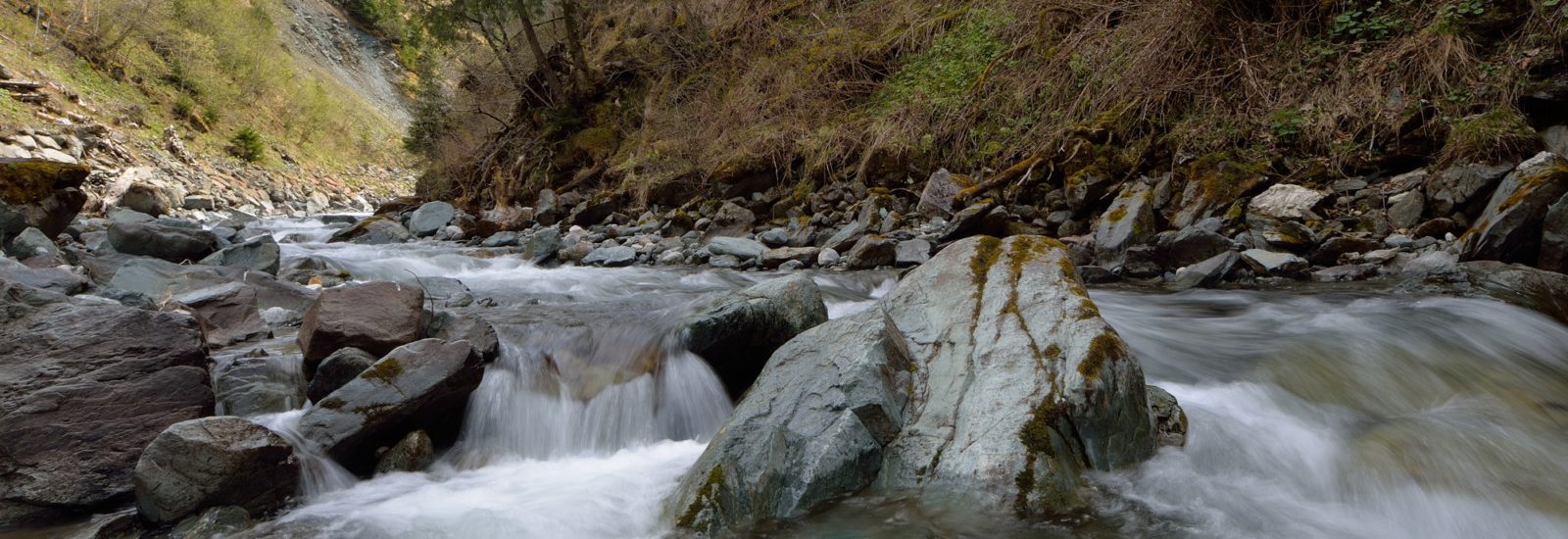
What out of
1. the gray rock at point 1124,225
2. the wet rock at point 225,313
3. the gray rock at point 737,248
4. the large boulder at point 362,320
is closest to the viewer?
the large boulder at point 362,320

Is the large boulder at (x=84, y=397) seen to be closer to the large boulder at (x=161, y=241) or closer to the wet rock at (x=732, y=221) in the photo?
the large boulder at (x=161, y=241)

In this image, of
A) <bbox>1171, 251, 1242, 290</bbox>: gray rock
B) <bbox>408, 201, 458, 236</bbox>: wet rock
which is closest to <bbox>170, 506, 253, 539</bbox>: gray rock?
<bbox>1171, 251, 1242, 290</bbox>: gray rock

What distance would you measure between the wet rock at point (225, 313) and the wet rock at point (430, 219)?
880 centimetres

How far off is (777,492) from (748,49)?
1207 centimetres

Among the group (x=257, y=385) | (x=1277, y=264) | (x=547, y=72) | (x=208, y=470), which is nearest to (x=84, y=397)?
(x=257, y=385)

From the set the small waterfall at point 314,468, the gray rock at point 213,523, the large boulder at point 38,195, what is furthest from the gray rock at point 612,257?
the gray rock at point 213,523

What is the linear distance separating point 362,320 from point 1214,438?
171 inches

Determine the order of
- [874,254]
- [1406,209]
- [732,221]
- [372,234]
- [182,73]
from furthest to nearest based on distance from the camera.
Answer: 1. [182,73]
2. [372,234]
3. [732,221]
4. [874,254]
5. [1406,209]

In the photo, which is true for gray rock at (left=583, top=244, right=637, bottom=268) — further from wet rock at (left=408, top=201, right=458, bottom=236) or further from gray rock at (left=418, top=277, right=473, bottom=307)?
wet rock at (left=408, top=201, right=458, bottom=236)

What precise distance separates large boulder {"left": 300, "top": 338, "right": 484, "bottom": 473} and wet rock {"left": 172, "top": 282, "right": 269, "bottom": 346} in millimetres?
1872

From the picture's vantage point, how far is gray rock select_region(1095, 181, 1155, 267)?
6.63 meters

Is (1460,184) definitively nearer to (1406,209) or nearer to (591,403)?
(1406,209)

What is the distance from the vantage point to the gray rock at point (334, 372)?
3609mm

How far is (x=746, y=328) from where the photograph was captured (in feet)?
13.1
